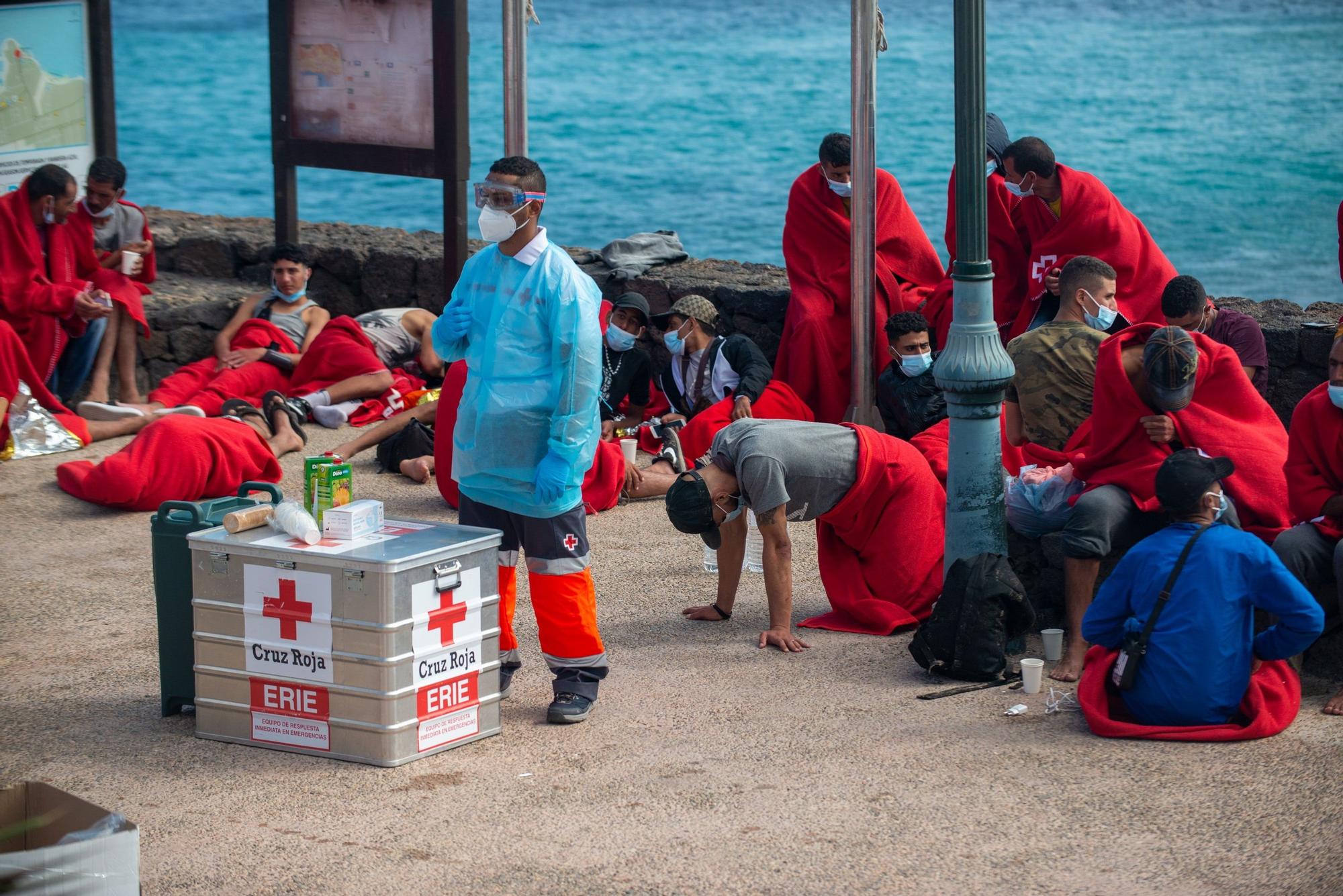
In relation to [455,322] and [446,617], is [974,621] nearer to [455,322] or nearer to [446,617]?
[446,617]

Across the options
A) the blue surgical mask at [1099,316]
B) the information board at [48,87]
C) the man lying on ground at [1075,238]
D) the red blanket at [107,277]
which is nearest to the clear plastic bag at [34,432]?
the red blanket at [107,277]

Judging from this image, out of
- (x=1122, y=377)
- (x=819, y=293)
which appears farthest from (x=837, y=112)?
(x=1122, y=377)

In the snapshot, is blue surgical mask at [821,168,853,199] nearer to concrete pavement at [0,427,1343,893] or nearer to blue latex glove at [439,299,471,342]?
concrete pavement at [0,427,1343,893]

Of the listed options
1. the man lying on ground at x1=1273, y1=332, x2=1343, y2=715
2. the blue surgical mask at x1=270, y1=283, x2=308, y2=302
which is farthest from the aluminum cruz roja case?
the blue surgical mask at x1=270, y1=283, x2=308, y2=302

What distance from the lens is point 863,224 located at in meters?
8.23

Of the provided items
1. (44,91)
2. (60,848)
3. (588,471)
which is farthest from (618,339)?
(60,848)

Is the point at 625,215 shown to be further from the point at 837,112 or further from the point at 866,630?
the point at 866,630

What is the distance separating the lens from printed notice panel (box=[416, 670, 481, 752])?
4695mm

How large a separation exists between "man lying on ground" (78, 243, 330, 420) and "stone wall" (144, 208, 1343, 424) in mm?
372

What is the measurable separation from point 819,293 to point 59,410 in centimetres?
418

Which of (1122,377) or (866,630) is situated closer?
(1122,377)

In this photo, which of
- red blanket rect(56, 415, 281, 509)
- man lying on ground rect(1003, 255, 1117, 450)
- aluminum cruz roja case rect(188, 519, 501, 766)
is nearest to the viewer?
aluminum cruz roja case rect(188, 519, 501, 766)

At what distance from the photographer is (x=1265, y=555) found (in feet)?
15.2

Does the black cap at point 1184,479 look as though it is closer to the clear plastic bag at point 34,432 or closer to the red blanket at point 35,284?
the clear plastic bag at point 34,432
